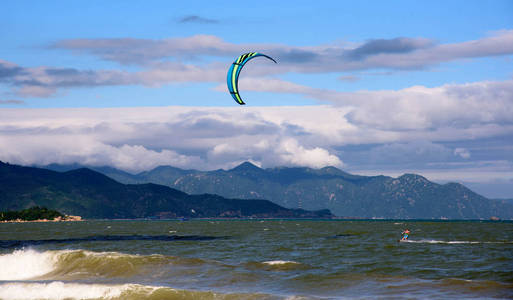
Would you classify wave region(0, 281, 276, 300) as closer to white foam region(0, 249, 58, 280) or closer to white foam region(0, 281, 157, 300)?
white foam region(0, 281, 157, 300)

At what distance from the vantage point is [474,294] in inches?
1303

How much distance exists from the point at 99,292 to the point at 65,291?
7.88 feet

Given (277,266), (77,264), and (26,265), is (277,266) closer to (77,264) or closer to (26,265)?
(77,264)

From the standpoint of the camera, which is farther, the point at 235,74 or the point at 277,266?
the point at 235,74

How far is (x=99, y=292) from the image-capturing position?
3638 cm

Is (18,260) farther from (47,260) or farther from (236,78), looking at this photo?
(236,78)

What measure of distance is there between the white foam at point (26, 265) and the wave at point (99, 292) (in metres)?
11.3

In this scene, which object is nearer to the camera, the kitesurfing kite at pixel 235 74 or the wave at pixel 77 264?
the wave at pixel 77 264

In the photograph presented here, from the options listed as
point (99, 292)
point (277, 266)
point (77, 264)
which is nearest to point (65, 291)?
point (99, 292)

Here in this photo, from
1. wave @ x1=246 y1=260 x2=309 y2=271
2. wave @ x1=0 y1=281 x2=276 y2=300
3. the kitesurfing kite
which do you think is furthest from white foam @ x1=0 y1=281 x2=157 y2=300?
the kitesurfing kite

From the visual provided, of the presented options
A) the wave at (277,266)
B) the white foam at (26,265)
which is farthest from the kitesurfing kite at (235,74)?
the white foam at (26,265)

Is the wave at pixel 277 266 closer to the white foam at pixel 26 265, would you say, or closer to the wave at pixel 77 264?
the wave at pixel 77 264

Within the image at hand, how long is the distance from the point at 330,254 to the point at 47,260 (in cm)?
2660

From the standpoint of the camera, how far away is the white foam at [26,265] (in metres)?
50.6
